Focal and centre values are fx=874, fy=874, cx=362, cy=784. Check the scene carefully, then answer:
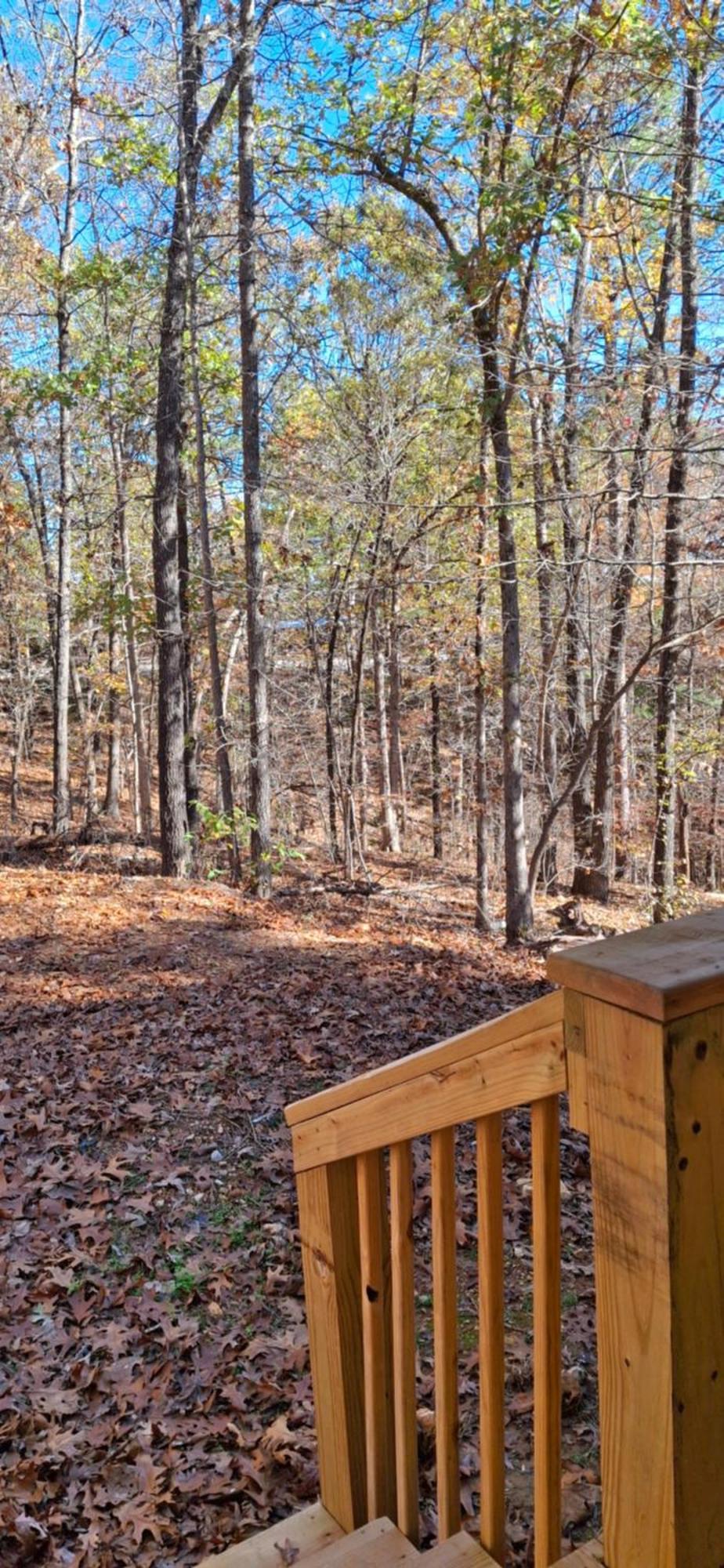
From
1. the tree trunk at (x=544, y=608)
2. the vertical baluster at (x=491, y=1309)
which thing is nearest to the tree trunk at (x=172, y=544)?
the tree trunk at (x=544, y=608)

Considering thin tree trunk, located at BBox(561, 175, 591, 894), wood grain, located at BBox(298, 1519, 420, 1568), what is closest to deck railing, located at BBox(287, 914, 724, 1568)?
wood grain, located at BBox(298, 1519, 420, 1568)

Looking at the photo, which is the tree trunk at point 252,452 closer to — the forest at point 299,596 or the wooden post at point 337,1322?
the forest at point 299,596

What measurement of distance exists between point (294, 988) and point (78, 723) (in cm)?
1641

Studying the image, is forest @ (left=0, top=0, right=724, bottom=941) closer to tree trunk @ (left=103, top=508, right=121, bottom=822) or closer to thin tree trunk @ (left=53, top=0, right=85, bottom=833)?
thin tree trunk @ (left=53, top=0, right=85, bottom=833)

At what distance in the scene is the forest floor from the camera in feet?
7.62

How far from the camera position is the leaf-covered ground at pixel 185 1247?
232 cm

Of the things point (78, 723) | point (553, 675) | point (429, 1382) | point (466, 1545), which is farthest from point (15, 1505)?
point (78, 723)

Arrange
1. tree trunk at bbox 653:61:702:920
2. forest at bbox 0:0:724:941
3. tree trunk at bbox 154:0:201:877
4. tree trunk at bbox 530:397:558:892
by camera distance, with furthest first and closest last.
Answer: tree trunk at bbox 154:0:201:877, tree trunk at bbox 530:397:558:892, forest at bbox 0:0:724:941, tree trunk at bbox 653:61:702:920

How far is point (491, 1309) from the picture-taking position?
4.16 ft

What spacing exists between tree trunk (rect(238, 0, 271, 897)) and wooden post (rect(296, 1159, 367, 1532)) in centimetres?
798

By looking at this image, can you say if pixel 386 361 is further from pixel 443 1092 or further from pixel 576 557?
pixel 443 1092

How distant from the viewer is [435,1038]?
17.5ft

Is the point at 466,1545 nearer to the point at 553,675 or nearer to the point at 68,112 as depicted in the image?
the point at 553,675

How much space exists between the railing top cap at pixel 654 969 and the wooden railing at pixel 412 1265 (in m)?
0.08
